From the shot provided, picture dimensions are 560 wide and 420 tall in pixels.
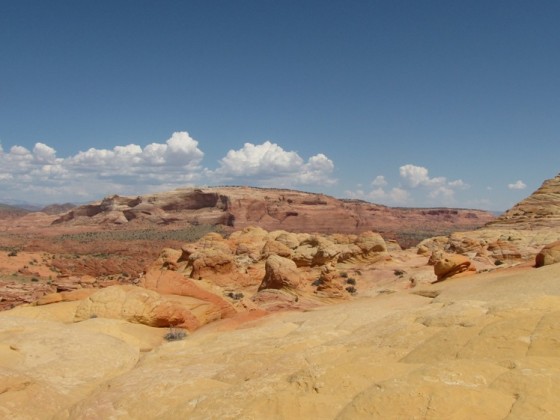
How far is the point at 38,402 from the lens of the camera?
318 inches

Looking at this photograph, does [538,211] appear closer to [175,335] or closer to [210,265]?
[210,265]

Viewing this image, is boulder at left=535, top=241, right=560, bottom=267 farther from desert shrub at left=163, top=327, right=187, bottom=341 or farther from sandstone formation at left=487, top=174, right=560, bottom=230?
sandstone formation at left=487, top=174, right=560, bottom=230

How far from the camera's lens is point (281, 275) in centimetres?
2762

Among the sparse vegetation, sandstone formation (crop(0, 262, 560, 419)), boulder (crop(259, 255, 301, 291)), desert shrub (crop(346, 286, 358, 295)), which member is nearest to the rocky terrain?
sandstone formation (crop(0, 262, 560, 419))

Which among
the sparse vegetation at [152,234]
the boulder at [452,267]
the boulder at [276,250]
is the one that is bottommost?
the sparse vegetation at [152,234]

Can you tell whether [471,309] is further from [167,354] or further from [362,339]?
[167,354]

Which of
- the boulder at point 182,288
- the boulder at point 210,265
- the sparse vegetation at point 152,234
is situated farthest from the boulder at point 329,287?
the sparse vegetation at point 152,234

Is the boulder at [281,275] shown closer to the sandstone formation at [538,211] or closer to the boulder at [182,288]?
the boulder at [182,288]

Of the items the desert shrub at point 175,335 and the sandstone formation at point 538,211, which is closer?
the desert shrub at point 175,335

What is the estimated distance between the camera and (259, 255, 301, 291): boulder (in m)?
27.6

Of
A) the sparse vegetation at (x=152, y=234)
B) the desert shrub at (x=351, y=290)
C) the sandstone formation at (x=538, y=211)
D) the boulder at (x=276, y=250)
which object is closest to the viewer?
the desert shrub at (x=351, y=290)

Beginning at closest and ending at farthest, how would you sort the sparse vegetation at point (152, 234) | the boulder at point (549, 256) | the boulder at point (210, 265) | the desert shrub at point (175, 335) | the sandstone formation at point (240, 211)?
the desert shrub at point (175, 335) < the boulder at point (549, 256) < the boulder at point (210, 265) < the sparse vegetation at point (152, 234) < the sandstone formation at point (240, 211)

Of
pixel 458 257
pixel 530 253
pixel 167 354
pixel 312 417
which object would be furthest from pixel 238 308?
pixel 530 253

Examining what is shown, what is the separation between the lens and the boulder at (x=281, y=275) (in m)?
27.6
